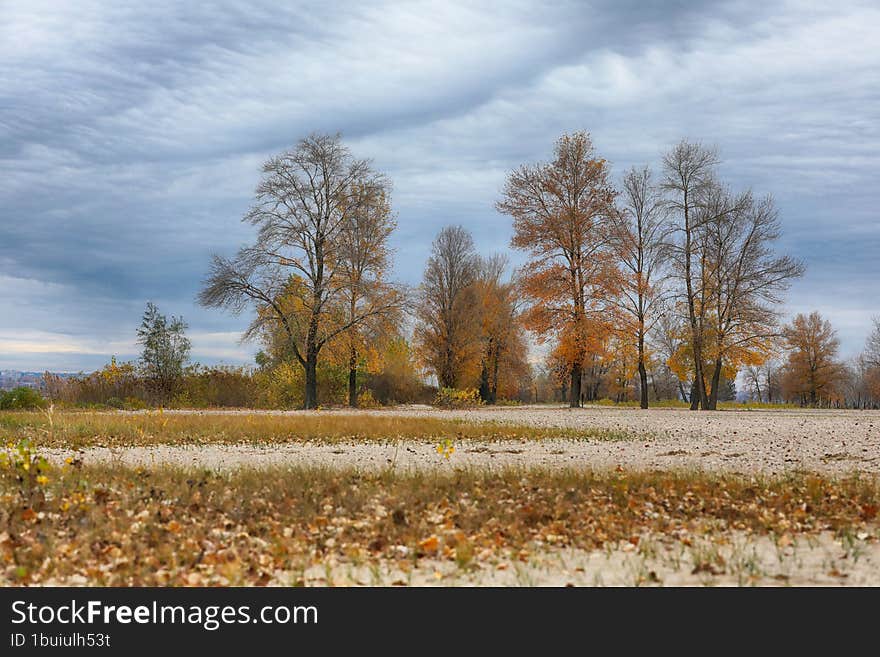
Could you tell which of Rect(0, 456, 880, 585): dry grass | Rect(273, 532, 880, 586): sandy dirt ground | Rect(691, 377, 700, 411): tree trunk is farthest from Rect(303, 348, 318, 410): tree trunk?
Rect(273, 532, 880, 586): sandy dirt ground

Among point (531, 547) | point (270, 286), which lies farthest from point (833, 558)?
point (270, 286)

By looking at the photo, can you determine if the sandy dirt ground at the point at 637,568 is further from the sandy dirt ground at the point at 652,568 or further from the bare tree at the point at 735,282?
the bare tree at the point at 735,282

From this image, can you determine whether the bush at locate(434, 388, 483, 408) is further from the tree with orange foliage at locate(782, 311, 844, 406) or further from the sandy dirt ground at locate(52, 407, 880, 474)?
the tree with orange foliage at locate(782, 311, 844, 406)

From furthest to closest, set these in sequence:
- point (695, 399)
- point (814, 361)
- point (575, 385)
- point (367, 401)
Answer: point (814, 361), point (695, 399), point (367, 401), point (575, 385)

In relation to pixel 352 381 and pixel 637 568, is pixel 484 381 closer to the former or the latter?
pixel 352 381

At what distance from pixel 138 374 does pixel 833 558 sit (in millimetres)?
31299

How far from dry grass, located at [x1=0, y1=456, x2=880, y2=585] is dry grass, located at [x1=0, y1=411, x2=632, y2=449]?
18.3ft

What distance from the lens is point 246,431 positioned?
54.3 feet

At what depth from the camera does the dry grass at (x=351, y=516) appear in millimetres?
6133

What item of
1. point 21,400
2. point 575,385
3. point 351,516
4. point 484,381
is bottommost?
point 351,516

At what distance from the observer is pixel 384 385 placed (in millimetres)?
39438

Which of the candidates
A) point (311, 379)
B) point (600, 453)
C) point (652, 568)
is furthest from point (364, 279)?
point (652, 568)

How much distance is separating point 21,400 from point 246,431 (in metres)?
16.8

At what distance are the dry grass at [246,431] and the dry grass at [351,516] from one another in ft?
18.3
